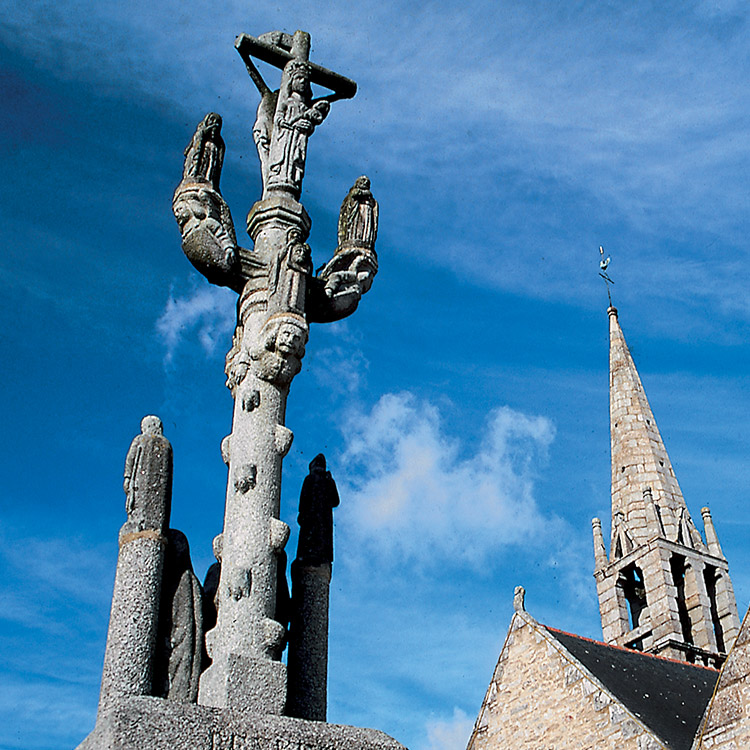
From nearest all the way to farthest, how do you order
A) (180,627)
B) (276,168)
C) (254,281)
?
(180,627)
(254,281)
(276,168)

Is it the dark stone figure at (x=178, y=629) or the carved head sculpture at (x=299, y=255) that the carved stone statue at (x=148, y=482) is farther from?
the carved head sculpture at (x=299, y=255)

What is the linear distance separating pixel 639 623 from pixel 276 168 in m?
17.1

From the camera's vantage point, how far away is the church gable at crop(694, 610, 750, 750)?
835 cm

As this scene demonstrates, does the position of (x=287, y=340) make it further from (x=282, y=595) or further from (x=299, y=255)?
(x=282, y=595)

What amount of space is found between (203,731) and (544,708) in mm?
10060

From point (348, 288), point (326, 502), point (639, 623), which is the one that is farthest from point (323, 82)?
point (639, 623)

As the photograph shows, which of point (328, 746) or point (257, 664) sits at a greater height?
point (257, 664)

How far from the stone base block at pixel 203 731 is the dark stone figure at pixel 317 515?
1.01m

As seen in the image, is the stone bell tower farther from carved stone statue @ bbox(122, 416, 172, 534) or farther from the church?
carved stone statue @ bbox(122, 416, 172, 534)

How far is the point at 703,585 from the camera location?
66.9 ft

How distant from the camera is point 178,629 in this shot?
4227 mm

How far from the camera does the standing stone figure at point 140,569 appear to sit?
13.1 feet

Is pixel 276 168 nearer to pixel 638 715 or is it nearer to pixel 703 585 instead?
pixel 638 715

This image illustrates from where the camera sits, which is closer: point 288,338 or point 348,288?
point 288,338
